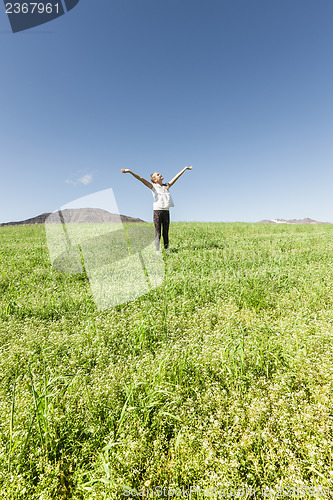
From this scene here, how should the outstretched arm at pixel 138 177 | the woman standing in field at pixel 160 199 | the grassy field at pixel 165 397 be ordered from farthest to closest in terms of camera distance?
the woman standing in field at pixel 160 199 < the outstretched arm at pixel 138 177 < the grassy field at pixel 165 397

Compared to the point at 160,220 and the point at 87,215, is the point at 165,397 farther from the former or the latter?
the point at 160,220

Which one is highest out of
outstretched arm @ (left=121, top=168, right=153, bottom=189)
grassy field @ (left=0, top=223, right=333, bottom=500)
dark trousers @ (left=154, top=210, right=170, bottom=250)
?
outstretched arm @ (left=121, top=168, right=153, bottom=189)

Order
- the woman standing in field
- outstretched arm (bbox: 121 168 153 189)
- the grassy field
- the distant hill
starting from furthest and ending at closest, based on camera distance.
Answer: the woman standing in field → outstretched arm (bbox: 121 168 153 189) → the distant hill → the grassy field

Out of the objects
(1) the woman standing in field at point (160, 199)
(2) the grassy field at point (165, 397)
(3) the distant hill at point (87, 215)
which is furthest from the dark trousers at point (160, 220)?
(2) the grassy field at point (165, 397)

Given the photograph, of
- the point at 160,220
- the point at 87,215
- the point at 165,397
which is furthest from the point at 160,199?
the point at 165,397

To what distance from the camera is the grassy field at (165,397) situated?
198 centimetres

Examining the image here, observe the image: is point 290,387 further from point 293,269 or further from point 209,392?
point 293,269

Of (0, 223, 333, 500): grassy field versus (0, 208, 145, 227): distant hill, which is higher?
(0, 208, 145, 227): distant hill

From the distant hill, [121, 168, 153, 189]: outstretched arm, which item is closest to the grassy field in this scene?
the distant hill

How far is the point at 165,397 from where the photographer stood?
274 centimetres

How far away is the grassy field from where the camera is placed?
6.50 ft

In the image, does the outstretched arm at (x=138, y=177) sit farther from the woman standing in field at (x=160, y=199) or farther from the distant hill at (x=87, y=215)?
the distant hill at (x=87, y=215)

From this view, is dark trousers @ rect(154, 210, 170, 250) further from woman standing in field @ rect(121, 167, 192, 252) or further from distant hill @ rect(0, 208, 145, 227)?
distant hill @ rect(0, 208, 145, 227)

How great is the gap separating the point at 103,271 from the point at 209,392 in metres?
5.42
